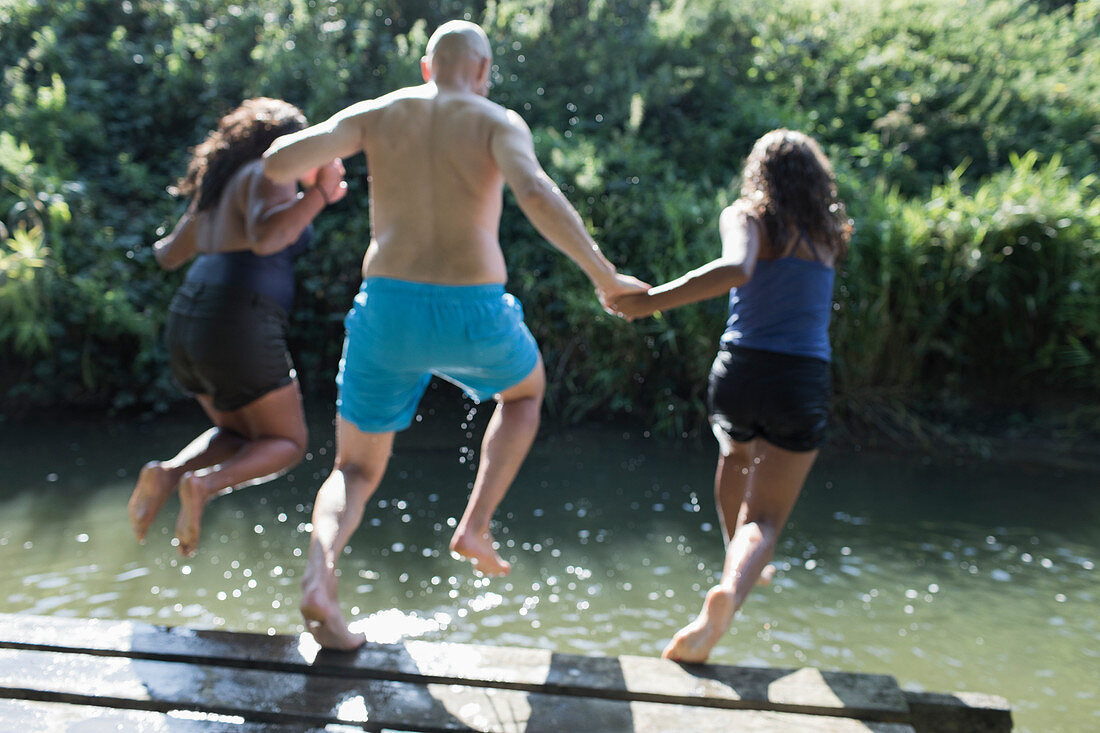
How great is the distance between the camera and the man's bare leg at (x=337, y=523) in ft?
8.29

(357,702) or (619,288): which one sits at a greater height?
(619,288)

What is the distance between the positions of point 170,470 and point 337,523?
104cm

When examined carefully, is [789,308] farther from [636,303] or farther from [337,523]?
[337,523]

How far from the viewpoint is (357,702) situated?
228 cm

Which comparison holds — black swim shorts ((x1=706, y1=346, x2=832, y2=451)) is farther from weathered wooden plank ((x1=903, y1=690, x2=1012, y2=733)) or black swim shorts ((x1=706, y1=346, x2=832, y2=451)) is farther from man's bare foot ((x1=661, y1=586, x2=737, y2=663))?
weathered wooden plank ((x1=903, y1=690, x2=1012, y2=733))

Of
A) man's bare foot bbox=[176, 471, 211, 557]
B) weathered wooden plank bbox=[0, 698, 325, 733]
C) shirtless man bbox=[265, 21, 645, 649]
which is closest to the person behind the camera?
weathered wooden plank bbox=[0, 698, 325, 733]

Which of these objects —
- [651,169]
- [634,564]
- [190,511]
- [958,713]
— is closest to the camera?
[958,713]

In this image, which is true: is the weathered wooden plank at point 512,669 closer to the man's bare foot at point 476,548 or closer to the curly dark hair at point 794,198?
the man's bare foot at point 476,548

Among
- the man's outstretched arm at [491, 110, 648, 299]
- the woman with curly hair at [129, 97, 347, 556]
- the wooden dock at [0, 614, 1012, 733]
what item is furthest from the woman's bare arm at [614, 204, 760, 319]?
the woman with curly hair at [129, 97, 347, 556]

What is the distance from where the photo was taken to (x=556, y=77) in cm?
974

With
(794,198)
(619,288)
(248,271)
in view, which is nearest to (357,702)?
(619,288)

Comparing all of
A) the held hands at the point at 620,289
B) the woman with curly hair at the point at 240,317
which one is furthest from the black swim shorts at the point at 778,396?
the woman with curly hair at the point at 240,317

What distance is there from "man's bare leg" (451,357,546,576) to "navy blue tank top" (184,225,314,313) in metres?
1.06

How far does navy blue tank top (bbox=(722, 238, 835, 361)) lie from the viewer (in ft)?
9.82
